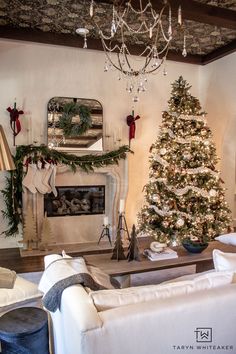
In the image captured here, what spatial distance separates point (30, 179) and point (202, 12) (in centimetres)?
320

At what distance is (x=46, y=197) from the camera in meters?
4.88

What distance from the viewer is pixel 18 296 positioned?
2107 mm

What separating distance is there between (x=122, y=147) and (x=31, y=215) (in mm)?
1820

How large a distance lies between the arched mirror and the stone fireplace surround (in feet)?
1.35

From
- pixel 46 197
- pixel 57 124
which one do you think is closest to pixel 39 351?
pixel 46 197

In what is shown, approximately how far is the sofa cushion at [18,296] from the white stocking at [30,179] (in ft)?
8.09

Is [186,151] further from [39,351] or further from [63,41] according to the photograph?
[39,351]

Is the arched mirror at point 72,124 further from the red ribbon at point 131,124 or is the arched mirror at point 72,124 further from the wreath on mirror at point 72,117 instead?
the red ribbon at point 131,124

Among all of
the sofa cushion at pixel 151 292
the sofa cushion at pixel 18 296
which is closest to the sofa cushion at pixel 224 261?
the sofa cushion at pixel 151 292

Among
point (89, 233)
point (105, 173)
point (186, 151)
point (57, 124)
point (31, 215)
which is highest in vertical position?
point (57, 124)

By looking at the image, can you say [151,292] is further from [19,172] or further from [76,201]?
[76,201]

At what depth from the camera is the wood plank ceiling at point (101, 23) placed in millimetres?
3643

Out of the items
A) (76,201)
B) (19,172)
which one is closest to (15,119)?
(19,172)

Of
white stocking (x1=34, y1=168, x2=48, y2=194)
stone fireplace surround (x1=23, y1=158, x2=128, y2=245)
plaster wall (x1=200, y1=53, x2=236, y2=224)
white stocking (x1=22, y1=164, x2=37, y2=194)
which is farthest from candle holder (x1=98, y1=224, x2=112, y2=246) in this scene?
plaster wall (x1=200, y1=53, x2=236, y2=224)
